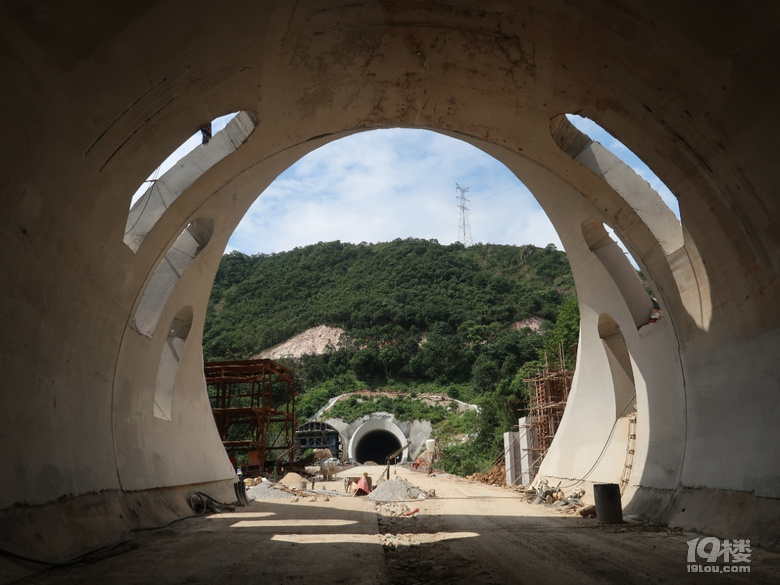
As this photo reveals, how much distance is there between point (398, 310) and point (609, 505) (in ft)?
232

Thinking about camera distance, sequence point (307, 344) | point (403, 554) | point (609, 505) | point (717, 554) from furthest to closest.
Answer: point (307, 344) < point (609, 505) < point (403, 554) < point (717, 554)

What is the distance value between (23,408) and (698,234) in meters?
7.99

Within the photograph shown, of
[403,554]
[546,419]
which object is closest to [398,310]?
[546,419]

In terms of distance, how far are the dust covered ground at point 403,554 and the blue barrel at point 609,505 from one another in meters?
0.31

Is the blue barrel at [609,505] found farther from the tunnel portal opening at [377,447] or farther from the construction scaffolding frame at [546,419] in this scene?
the tunnel portal opening at [377,447]

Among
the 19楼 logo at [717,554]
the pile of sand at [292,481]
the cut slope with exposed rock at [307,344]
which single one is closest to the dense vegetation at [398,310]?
the cut slope with exposed rock at [307,344]

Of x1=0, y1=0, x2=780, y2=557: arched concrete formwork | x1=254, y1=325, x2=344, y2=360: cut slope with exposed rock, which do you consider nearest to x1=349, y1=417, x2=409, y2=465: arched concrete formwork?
x1=254, y1=325, x2=344, y2=360: cut slope with exposed rock

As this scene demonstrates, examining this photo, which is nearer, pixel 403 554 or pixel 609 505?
pixel 403 554

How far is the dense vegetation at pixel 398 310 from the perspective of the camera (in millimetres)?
66375

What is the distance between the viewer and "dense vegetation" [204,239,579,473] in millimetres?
66375

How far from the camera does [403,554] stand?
20.8ft

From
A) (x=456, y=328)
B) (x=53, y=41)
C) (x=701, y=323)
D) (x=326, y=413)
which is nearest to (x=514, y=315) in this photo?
(x=456, y=328)

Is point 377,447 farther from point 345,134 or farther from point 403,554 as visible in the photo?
point 403,554

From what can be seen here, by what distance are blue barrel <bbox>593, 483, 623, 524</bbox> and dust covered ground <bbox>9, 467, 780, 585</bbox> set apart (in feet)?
1.00
